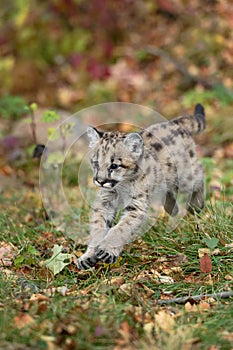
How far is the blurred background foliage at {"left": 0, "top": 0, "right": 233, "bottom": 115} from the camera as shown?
12859 millimetres

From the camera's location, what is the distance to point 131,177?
18.7 feet

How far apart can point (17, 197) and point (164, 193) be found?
92.1 inches

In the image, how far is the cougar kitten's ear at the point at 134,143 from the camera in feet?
18.1

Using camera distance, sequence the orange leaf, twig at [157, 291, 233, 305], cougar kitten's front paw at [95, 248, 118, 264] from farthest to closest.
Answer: cougar kitten's front paw at [95, 248, 118, 264]
the orange leaf
twig at [157, 291, 233, 305]

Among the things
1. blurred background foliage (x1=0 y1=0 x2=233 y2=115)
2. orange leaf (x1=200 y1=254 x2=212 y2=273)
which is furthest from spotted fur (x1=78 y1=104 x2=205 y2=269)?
blurred background foliage (x1=0 y1=0 x2=233 y2=115)

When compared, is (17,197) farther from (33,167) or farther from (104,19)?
(104,19)

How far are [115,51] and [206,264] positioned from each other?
9.42 m

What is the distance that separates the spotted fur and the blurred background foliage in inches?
216

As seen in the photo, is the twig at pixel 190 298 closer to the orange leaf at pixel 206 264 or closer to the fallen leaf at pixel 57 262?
the orange leaf at pixel 206 264

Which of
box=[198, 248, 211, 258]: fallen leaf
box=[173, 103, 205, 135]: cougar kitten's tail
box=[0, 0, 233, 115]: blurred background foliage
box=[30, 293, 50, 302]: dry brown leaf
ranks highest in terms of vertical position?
box=[0, 0, 233, 115]: blurred background foliage

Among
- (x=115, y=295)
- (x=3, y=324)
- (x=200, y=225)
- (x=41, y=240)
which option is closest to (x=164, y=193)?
(x=200, y=225)

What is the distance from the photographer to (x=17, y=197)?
8023 millimetres

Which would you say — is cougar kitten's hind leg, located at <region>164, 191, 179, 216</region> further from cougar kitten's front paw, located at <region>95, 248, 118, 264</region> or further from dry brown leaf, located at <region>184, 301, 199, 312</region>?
dry brown leaf, located at <region>184, 301, 199, 312</region>

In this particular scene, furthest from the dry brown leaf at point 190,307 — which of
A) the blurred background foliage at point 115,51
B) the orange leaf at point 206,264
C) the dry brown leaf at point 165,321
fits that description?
the blurred background foliage at point 115,51
